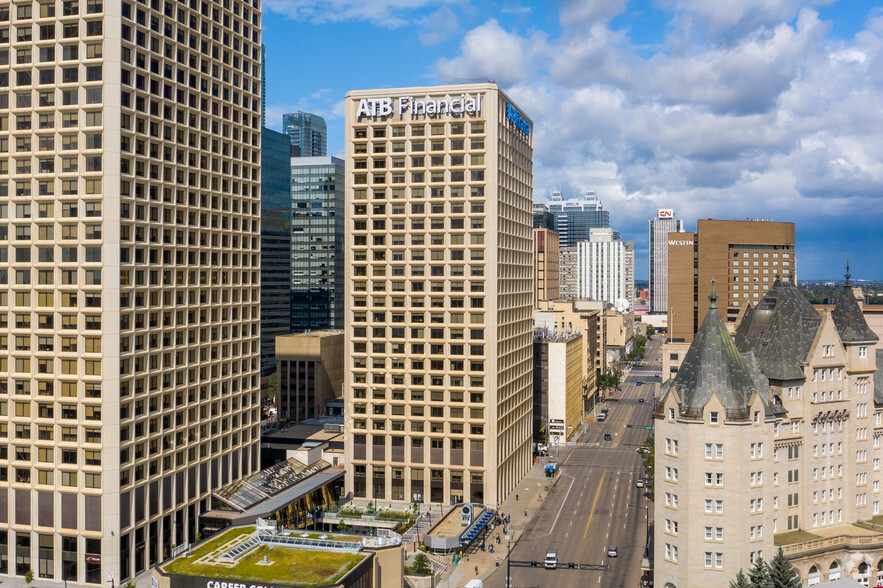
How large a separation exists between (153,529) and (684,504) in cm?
6560

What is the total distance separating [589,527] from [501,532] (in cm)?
1446

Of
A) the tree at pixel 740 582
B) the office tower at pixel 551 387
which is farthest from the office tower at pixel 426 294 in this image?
the office tower at pixel 551 387

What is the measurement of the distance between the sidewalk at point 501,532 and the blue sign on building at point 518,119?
68310 mm

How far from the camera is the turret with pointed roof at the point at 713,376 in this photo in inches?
3423

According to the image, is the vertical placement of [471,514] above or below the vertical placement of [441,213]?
below

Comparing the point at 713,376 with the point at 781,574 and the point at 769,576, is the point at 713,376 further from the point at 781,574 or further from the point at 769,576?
the point at 781,574

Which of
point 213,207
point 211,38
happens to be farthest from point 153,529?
point 211,38

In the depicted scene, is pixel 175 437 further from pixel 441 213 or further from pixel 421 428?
pixel 441 213

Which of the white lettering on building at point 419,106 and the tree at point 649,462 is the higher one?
the white lettering on building at point 419,106

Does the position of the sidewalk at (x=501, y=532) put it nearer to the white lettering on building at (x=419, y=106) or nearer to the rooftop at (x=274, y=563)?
the rooftop at (x=274, y=563)

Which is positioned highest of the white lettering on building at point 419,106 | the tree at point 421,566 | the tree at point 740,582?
the white lettering on building at point 419,106

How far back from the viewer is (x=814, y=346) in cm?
10156

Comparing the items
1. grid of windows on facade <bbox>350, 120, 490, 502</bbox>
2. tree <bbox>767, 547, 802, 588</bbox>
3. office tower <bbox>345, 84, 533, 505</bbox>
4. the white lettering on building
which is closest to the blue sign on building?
office tower <bbox>345, 84, 533, 505</bbox>

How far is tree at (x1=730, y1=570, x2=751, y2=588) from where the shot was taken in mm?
79875
